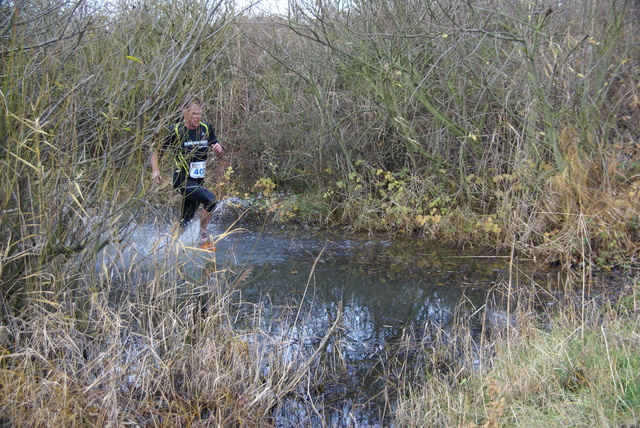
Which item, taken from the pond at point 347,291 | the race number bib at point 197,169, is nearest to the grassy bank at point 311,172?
the pond at point 347,291

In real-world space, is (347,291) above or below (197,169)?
below

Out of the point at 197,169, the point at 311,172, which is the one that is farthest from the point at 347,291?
the point at 311,172

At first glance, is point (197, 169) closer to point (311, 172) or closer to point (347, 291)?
point (347, 291)

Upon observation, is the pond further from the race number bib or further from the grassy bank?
the race number bib

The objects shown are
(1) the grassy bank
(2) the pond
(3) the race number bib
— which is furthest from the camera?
(3) the race number bib

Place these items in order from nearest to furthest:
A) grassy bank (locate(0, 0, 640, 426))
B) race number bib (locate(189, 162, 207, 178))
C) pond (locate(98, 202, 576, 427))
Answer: grassy bank (locate(0, 0, 640, 426)) < pond (locate(98, 202, 576, 427)) < race number bib (locate(189, 162, 207, 178))

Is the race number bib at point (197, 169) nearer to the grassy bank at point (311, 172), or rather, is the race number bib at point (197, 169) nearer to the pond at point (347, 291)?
the grassy bank at point (311, 172)

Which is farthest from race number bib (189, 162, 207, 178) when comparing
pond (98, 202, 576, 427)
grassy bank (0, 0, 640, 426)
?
pond (98, 202, 576, 427)

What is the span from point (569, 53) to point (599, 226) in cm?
217

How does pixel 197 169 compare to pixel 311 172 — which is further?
pixel 311 172

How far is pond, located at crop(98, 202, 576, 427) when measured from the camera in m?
4.18

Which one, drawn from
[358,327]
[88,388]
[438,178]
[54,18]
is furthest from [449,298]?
[54,18]

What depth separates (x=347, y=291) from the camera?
6.54 meters

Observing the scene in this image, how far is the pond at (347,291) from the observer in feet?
13.7
